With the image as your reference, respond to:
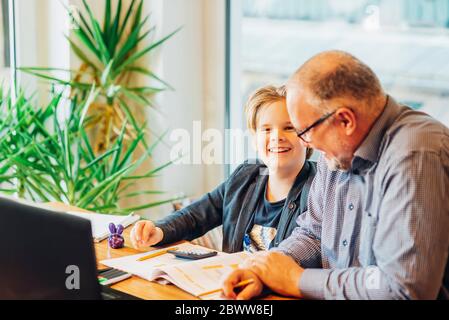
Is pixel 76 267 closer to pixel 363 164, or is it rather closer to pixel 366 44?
pixel 363 164

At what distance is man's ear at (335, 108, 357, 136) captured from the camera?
159 cm

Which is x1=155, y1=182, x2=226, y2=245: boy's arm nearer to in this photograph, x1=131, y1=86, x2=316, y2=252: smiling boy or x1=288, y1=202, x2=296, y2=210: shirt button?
x1=131, y1=86, x2=316, y2=252: smiling boy

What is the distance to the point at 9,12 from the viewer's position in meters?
3.42

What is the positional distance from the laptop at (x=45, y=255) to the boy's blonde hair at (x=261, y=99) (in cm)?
107

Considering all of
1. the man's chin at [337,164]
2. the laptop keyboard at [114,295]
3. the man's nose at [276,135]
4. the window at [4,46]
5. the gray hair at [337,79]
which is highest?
the window at [4,46]

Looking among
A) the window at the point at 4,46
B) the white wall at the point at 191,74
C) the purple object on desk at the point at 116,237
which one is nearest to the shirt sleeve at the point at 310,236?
the purple object on desk at the point at 116,237

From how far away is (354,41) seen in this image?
352 cm

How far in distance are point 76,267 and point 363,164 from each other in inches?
30.5

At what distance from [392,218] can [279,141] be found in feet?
2.59

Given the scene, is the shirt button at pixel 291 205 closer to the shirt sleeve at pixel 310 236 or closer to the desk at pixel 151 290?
the shirt sleeve at pixel 310 236

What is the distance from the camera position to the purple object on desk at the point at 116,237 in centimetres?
210

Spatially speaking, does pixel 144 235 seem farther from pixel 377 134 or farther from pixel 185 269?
pixel 377 134

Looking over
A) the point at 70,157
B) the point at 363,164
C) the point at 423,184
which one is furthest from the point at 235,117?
the point at 423,184

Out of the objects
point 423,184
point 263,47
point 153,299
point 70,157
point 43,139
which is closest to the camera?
point 423,184
